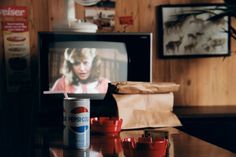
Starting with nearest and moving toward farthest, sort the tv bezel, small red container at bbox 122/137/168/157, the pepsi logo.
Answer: small red container at bbox 122/137/168/157 → the pepsi logo → the tv bezel

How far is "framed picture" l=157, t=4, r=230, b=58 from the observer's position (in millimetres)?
2762

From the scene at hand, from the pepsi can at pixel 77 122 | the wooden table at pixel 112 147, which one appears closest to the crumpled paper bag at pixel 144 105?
the wooden table at pixel 112 147

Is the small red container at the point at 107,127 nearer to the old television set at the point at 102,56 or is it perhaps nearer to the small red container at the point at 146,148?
the small red container at the point at 146,148

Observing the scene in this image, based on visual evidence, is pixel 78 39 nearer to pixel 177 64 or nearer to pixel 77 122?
pixel 177 64

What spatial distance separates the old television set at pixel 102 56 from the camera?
2279 millimetres

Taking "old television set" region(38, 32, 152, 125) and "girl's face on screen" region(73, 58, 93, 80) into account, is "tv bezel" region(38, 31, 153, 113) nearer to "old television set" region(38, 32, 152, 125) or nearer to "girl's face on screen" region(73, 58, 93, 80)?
"old television set" region(38, 32, 152, 125)

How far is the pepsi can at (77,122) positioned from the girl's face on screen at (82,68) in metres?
1.09

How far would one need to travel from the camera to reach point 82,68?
234cm

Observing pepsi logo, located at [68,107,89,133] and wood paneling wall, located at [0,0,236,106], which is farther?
wood paneling wall, located at [0,0,236,106]

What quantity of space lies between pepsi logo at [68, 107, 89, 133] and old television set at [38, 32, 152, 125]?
1.04 meters

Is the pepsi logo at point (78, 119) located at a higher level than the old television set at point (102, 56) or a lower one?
lower

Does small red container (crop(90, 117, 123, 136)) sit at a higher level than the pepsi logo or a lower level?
lower

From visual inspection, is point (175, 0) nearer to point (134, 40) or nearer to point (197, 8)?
point (197, 8)

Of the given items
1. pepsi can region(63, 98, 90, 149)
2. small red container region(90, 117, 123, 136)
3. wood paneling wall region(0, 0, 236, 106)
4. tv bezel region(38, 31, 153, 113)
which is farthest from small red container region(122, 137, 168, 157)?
wood paneling wall region(0, 0, 236, 106)
